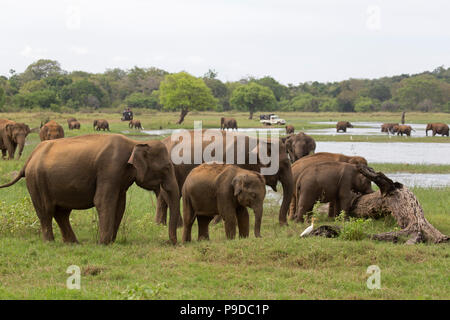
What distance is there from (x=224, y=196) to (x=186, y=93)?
234 feet

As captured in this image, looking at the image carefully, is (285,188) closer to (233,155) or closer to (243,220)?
(233,155)

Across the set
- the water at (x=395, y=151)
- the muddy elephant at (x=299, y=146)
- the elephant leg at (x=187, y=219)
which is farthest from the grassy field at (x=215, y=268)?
the water at (x=395, y=151)

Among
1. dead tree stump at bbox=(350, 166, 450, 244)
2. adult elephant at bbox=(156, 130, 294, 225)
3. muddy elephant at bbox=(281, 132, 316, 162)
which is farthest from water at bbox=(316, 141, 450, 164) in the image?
adult elephant at bbox=(156, 130, 294, 225)

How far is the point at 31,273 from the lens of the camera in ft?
27.6

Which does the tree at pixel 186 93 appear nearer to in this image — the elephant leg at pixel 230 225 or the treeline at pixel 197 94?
the treeline at pixel 197 94

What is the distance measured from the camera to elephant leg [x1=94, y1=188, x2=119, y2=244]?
9.94 m

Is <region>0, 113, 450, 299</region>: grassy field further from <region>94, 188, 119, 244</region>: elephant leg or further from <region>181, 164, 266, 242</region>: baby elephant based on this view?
<region>181, 164, 266, 242</region>: baby elephant

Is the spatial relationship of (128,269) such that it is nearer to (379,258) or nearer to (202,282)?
(202,282)

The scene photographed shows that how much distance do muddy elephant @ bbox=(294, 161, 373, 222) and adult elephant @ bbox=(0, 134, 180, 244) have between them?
164 inches

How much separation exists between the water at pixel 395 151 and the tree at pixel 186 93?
39.4 m

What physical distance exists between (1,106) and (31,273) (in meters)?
69.6

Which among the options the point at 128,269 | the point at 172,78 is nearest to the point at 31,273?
the point at 128,269

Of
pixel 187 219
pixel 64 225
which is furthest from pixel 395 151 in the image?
pixel 64 225

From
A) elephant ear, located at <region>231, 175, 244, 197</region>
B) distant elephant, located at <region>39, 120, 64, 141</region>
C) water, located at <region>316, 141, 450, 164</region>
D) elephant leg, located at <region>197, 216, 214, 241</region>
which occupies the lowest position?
water, located at <region>316, 141, 450, 164</region>
